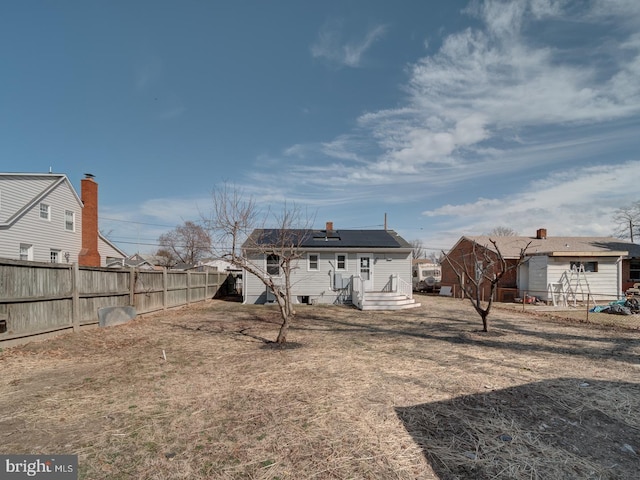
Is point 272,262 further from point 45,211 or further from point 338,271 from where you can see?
point 45,211

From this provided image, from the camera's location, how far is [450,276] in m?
27.4

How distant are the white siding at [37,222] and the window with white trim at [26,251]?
18 cm

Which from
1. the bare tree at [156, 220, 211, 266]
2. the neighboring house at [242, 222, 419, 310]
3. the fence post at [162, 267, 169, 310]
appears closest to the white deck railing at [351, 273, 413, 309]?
the neighboring house at [242, 222, 419, 310]

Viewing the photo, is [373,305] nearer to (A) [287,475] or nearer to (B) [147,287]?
(B) [147,287]

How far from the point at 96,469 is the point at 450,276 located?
89.8 ft

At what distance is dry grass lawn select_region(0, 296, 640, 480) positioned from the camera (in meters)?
3.21

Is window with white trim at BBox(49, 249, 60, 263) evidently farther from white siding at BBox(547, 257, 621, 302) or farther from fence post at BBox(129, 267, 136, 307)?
white siding at BBox(547, 257, 621, 302)

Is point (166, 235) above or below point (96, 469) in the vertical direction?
Answer: above

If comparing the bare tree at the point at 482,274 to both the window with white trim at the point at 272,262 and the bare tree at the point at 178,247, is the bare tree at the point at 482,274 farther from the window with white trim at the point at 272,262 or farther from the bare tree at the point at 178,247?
the bare tree at the point at 178,247

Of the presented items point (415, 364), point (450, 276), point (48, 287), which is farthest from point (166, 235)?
point (415, 364)

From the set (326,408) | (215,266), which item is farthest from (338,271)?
(215,266)

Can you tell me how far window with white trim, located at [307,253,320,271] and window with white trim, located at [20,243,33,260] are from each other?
15.2 metres

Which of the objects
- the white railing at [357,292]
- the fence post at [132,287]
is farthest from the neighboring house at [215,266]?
the white railing at [357,292]

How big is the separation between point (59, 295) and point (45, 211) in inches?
615
